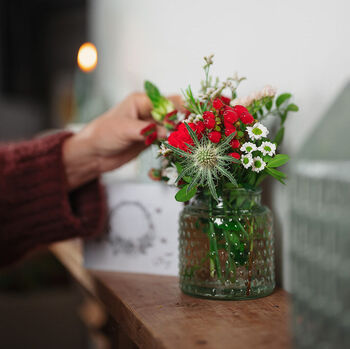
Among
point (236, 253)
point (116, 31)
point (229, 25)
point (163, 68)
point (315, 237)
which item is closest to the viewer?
point (315, 237)

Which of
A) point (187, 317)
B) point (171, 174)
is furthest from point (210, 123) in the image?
point (187, 317)

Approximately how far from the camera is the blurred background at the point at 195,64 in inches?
22.0

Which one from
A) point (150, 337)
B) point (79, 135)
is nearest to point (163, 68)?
point (79, 135)

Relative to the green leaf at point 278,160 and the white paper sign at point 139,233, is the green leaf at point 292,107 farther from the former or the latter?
the white paper sign at point 139,233

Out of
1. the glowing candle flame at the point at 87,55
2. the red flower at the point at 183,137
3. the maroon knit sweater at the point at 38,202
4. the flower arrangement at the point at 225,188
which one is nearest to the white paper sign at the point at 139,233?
the maroon knit sweater at the point at 38,202

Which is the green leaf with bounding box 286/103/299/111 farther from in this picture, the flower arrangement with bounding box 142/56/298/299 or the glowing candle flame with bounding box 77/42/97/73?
the glowing candle flame with bounding box 77/42/97/73

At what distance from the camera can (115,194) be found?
0.86 meters

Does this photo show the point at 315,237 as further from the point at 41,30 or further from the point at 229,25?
the point at 41,30

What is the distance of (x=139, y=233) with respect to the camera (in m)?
0.82

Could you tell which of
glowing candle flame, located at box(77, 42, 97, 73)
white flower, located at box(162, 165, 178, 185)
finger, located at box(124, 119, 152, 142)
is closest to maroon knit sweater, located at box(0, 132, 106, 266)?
finger, located at box(124, 119, 152, 142)

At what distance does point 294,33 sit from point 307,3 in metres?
0.04

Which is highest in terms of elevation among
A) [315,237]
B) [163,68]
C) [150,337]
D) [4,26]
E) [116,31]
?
[4,26]

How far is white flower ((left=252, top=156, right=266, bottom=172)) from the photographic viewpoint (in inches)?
22.0

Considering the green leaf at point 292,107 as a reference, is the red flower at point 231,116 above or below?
below
